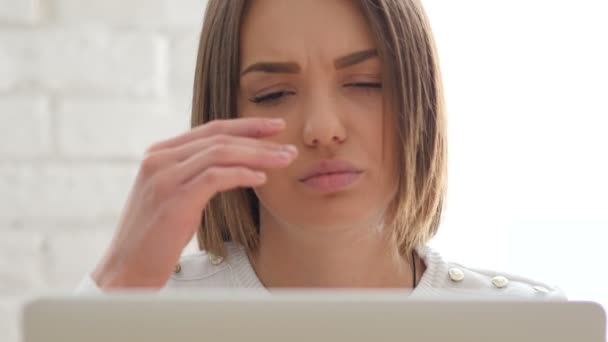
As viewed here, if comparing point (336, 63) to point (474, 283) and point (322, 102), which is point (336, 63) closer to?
point (322, 102)

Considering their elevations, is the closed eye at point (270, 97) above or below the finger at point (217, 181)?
above

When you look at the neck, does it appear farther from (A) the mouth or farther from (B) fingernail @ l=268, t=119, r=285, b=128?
(B) fingernail @ l=268, t=119, r=285, b=128

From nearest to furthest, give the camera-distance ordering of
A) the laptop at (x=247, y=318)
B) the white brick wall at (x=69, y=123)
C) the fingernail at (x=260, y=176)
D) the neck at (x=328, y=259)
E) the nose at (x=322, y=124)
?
the laptop at (x=247, y=318) → the fingernail at (x=260, y=176) → the nose at (x=322, y=124) → the neck at (x=328, y=259) → the white brick wall at (x=69, y=123)

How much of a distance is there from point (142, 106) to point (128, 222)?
45 cm

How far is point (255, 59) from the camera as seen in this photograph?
84 centimetres

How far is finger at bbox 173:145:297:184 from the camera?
65 cm

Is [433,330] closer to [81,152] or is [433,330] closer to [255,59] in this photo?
[255,59]

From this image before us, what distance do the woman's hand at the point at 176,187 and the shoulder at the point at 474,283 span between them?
0.36 m

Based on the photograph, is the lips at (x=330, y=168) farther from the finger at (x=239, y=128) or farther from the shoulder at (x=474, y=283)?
the shoulder at (x=474, y=283)

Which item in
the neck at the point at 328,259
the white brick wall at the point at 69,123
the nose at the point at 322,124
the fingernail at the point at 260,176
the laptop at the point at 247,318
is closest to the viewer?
the laptop at the point at 247,318

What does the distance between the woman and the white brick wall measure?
0.21 metres

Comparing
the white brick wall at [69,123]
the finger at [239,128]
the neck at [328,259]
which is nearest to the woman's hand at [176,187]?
the finger at [239,128]

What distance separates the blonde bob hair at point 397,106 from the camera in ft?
2.75

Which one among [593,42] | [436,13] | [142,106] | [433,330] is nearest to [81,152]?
[142,106]
